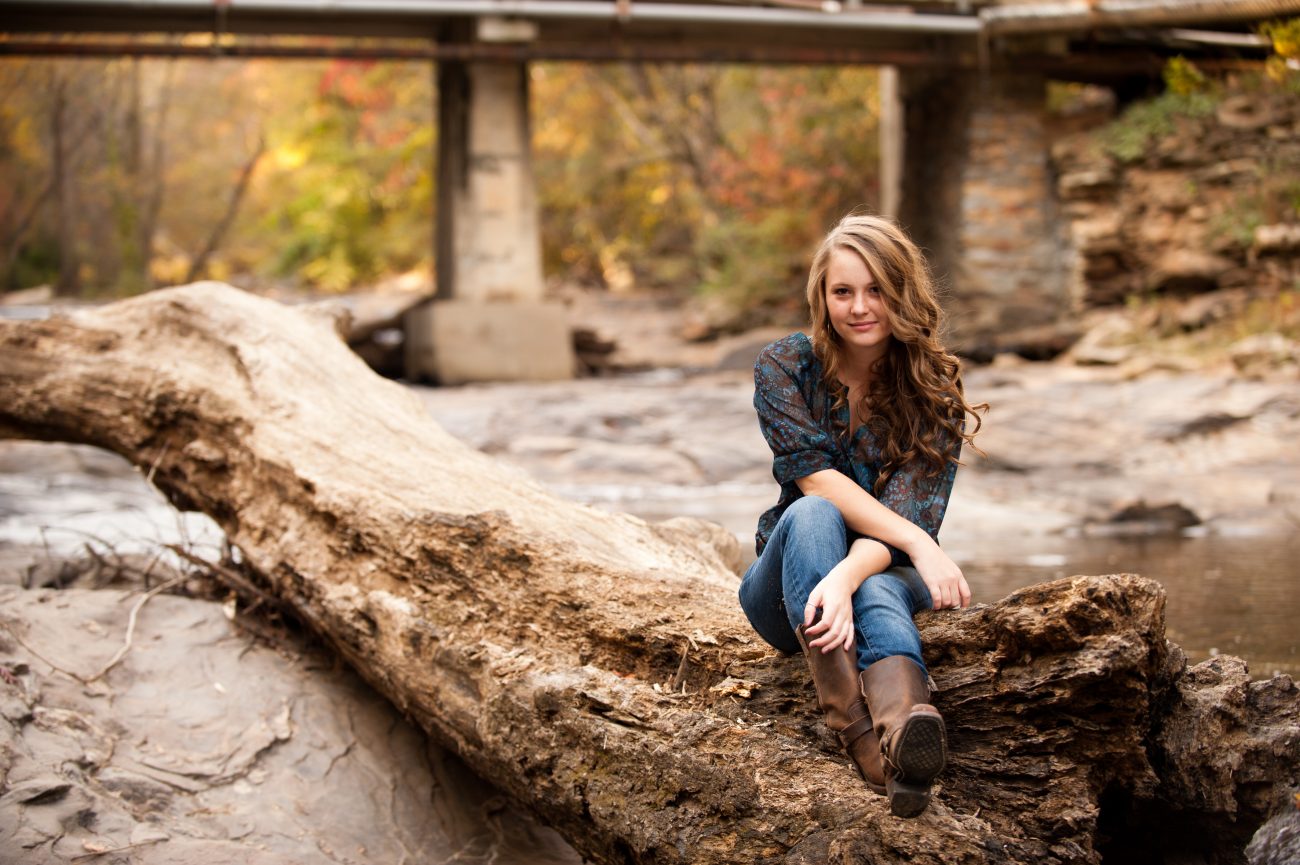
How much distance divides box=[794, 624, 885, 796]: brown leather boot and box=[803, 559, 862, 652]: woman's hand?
0.10 ft

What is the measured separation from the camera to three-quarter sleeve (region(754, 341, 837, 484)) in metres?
2.78

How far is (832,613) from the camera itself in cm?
240

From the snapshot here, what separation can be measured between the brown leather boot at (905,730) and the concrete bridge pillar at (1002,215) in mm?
11076

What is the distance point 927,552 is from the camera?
2629 millimetres

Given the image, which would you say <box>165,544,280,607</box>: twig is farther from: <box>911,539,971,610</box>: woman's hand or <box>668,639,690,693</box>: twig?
<box>911,539,971,610</box>: woman's hand

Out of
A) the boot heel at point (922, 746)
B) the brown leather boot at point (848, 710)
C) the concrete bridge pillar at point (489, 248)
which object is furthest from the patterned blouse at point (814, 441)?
the concrete bridge pillar at point (489, 248)

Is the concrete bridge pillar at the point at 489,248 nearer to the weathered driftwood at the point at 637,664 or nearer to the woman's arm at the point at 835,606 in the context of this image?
the weathered driftwood at the point at 637,664

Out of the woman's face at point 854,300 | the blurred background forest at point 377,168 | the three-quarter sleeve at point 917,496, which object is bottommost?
the blurred background forest at point 377,168

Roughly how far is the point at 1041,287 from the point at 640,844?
11.7 meters

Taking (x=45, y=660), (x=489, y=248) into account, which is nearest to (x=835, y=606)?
(x=45, y=660)

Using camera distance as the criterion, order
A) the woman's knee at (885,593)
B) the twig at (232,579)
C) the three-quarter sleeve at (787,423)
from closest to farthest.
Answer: the woman's knee at (885,593)
the three-quarter sleeve at (787,423)
the twig at (232,579)

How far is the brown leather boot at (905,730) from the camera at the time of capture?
2.17 metres

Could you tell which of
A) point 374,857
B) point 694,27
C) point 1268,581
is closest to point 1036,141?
point 694,27

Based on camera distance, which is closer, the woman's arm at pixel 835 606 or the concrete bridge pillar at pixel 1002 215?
the woman's arm at pixel 835 606
